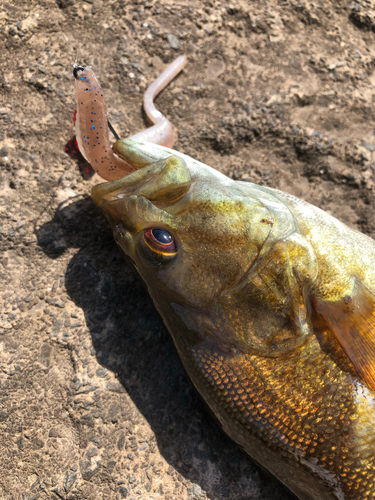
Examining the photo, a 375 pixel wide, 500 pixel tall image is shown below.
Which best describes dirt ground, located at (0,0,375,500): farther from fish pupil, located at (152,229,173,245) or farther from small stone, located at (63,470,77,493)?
fish pupil, located at (152,229,173,245)

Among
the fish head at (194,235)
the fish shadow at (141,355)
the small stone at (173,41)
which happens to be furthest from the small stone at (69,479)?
the small stone at (173,41)

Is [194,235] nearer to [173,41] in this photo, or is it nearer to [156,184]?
[156,184]

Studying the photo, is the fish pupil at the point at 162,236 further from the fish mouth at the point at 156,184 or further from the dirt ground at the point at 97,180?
the dirt ground at the point at 97,180

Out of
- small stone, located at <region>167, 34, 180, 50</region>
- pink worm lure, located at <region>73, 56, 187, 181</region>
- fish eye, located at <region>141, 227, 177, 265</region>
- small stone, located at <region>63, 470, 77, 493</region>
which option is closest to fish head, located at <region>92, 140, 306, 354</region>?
fish eye, located at <region>141, 227, 177, 265</region>

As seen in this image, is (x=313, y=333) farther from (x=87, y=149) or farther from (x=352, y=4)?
(x=352, y=4)

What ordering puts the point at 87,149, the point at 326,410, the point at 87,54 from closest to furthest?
the point at 326,410 → the point at 87,149 → the point at 87,54

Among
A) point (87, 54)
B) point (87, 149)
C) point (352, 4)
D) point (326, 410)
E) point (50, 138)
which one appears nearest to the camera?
point (326, 410)

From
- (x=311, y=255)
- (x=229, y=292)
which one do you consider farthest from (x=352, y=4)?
(x=229, y=292)
